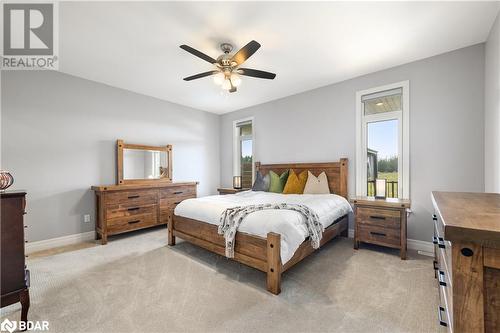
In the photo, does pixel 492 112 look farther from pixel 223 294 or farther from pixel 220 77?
pixel 223 294

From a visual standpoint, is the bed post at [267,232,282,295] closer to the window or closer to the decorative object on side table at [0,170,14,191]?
the decorative object on side table at [0,170,14,191]

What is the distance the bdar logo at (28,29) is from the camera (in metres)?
1.99

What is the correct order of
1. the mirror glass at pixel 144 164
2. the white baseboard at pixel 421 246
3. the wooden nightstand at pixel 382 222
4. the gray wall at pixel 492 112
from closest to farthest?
the gray wall at pixel 492 112, the wooden nightstand at pixel 382 222, the white baseboard at pixel 421 246, the mirror glass at pixel 144 164

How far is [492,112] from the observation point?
7.20 ft

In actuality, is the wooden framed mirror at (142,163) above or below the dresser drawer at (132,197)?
above

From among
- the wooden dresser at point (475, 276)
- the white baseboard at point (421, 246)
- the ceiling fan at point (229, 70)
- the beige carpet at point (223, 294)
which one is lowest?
the beige carpet at point (223, 294)

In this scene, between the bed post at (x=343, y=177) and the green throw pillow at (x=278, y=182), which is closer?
the bed post at (x=343, y=177)

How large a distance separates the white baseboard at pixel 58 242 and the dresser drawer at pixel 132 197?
72cm

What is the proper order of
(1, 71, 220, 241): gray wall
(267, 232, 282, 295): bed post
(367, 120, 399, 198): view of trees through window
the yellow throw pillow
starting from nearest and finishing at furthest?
(267, 232, 282, 295): bed post < (1, 71, 220, 241): gray wall < (367, 120, 399, 198): view of trees through window < the yellow throw pillow

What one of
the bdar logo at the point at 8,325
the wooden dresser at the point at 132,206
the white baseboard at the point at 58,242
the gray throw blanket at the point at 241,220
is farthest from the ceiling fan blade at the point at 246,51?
the white baseboard at the point at 58,242

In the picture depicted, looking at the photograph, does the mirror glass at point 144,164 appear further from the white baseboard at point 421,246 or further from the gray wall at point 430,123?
the white baseboard at point 421,246

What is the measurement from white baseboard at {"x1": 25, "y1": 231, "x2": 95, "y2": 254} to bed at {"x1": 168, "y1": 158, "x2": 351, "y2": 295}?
1.53 metres

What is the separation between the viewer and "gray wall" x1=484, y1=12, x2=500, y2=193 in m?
2.03

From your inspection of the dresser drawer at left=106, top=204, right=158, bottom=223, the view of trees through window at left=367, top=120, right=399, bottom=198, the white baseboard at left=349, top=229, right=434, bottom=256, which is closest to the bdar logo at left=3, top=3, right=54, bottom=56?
the dresser drawer at left=106, top=204, right=158, bottom=223
